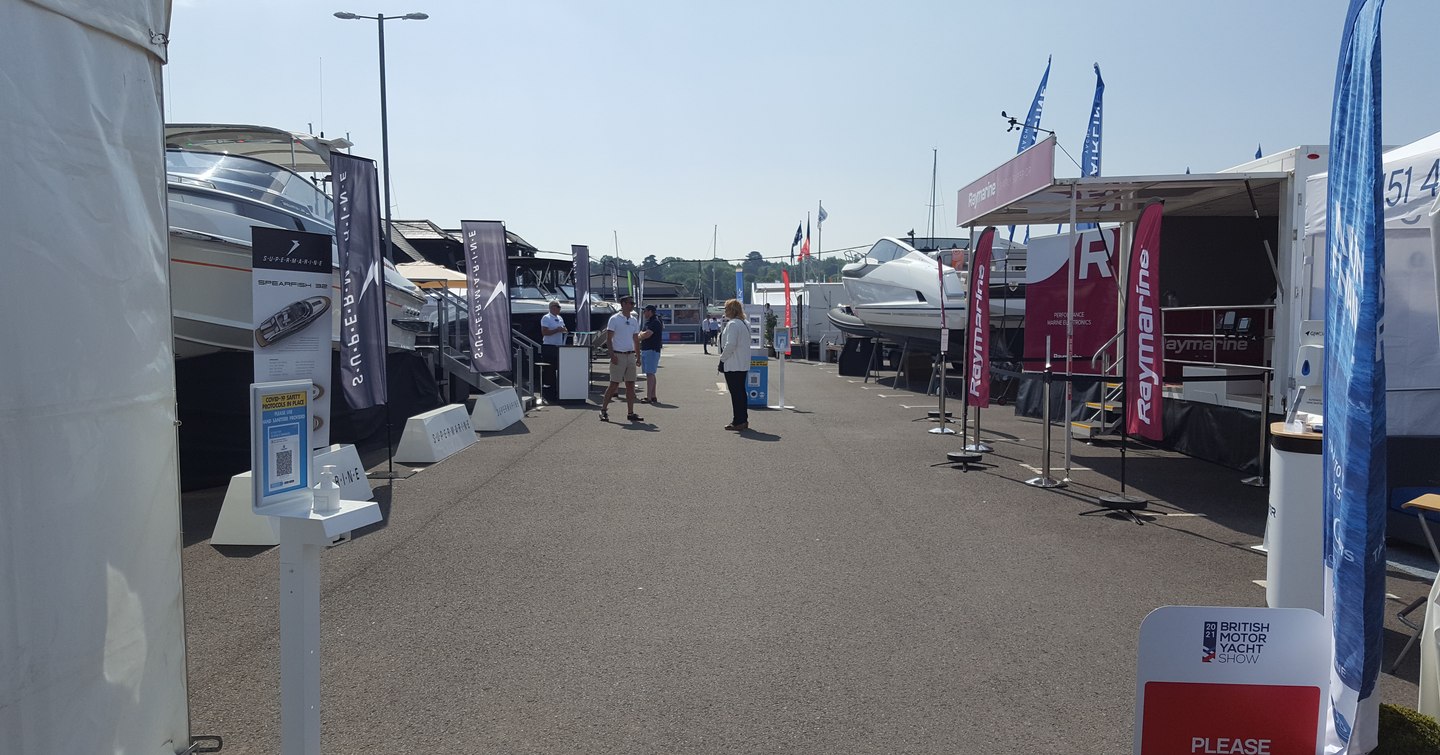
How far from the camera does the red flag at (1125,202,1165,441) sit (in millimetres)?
8289

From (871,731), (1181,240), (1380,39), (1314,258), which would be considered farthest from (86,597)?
(1181,240)

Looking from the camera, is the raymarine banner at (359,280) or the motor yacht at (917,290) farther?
the motor yacht at (917,290)

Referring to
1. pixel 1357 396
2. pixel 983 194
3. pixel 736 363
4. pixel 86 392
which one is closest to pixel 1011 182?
pixel 983 194

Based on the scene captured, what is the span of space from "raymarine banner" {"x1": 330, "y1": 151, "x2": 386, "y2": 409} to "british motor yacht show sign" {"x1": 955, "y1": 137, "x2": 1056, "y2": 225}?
6.30 meters

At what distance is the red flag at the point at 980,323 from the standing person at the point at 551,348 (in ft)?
32.5

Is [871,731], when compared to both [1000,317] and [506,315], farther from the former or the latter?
[1000,317]

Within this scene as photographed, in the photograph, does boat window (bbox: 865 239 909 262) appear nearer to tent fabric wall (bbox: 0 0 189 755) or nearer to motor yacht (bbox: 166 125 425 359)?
motor yacht (bbox: 166 125 425 359)

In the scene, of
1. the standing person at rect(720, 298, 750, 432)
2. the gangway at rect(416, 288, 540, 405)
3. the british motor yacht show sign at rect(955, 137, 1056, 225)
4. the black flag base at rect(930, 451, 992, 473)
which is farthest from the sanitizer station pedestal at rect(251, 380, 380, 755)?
the gangway at rect(416, 288, 540, 405)

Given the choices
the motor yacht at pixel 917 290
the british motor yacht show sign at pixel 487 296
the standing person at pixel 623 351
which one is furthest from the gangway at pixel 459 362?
the motor yacht at pixel 917 290

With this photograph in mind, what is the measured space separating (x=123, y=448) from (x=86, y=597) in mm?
431

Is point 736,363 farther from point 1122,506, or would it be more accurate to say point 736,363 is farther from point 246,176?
point 1122,506

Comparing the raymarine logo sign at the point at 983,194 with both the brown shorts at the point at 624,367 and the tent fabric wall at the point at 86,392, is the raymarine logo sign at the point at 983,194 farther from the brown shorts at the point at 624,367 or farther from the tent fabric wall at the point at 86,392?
the tent fabric wall at the point at 86,392

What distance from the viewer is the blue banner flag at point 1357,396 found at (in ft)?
8.81

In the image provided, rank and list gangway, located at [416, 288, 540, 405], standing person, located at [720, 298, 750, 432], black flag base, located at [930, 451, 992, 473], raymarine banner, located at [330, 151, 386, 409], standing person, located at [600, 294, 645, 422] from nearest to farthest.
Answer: raymarine banner, located at [330, 151, 386, 409], black flag base, located at [930, 451, 992, 473], standing person, located at [720, 298, 750, 432], gangway, located at [416, 288, 540, 405], standing person, located at [600, 294, 645, 422]
